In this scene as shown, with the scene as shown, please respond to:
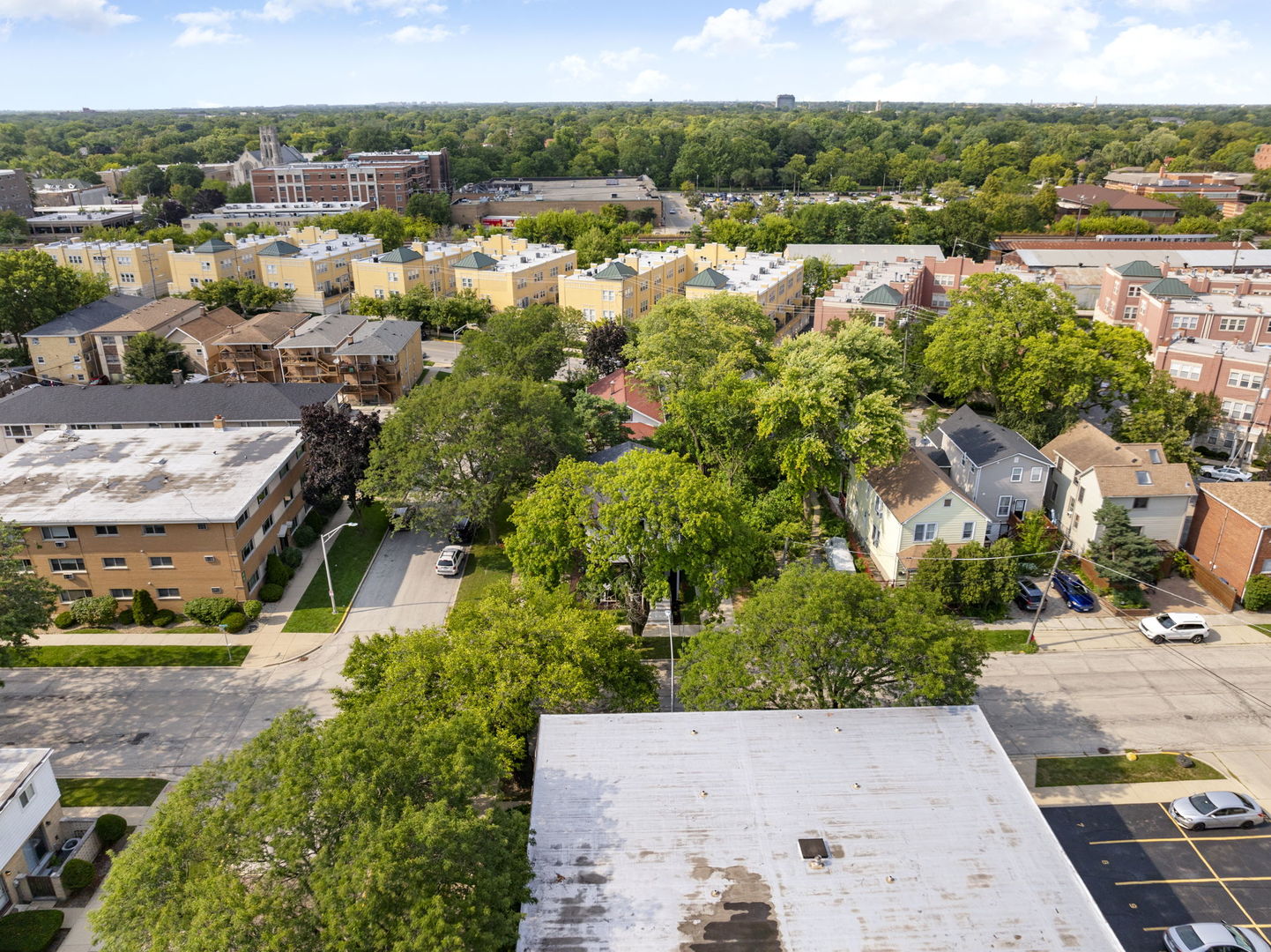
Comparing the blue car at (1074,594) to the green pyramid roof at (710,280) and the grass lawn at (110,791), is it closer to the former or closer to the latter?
the grass lawn at (110,791)

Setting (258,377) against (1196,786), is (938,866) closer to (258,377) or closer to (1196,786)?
(1196,786)

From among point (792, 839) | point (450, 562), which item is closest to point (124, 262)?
point (450, 562)

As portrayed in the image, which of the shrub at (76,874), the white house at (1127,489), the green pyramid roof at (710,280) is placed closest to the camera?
the shrub at (76,874)

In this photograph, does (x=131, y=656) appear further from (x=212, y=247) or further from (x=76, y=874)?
(x=212, y=247)

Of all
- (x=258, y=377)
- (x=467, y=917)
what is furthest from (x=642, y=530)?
(x=258, y=377)

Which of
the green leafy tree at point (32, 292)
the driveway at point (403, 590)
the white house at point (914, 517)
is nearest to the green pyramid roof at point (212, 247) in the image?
the green leafy tree at point (32, 292)

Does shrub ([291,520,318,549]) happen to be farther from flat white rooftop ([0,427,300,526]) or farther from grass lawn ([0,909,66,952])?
grass lawn ([0,909,66,952])
